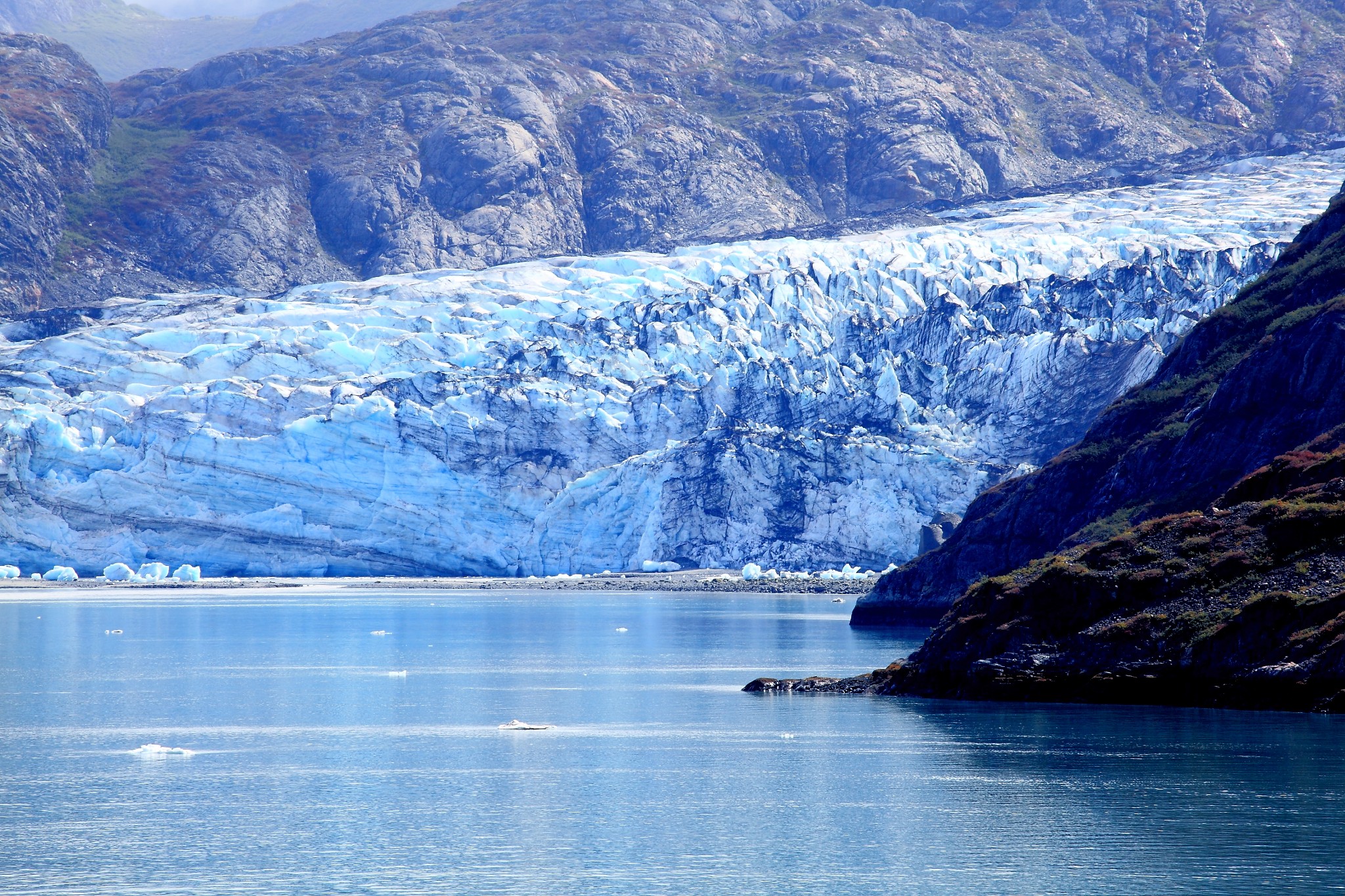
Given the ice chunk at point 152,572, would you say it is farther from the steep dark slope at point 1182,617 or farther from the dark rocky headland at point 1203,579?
the steep dark slope at point 1182,617

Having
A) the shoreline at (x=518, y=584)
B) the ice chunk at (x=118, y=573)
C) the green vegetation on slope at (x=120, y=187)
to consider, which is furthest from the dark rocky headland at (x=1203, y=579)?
the green vegetation on slope at (x=120, y=187)

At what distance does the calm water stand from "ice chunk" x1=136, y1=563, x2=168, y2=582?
1825 inches

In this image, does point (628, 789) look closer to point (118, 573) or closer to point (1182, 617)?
point (1182, 617)

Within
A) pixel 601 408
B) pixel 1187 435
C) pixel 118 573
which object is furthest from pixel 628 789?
pixel 118 573

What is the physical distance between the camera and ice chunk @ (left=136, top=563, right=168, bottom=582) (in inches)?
3767

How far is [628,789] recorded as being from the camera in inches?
1111

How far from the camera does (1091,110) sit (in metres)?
188

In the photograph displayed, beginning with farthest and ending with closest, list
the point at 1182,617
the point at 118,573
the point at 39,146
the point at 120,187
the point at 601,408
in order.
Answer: the point at 120,187, the point at 39,146, the point at 601,408, the point at 118,573, the point at 1182,617

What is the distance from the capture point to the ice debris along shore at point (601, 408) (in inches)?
3693

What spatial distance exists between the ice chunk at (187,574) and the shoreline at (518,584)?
0.62 metres

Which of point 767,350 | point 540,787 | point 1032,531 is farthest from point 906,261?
point 540,787

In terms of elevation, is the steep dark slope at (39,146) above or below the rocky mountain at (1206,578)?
above

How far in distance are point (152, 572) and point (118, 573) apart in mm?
2835

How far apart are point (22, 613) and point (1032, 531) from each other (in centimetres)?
4996
